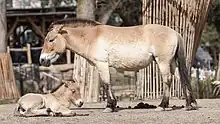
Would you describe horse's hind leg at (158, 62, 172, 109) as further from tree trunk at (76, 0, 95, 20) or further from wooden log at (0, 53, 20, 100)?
wooden log at (0, 53, 20, 100)

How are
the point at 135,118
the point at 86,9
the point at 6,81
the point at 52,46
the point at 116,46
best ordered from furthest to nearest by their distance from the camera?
the point at 6,81 < the point at 86,9 < the point at 52,46 < the point at 116,46 < the point at 135,118

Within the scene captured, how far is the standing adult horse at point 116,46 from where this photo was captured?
12.8 m

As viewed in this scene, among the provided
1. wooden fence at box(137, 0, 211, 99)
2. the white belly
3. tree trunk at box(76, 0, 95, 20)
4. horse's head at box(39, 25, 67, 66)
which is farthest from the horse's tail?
tree trunk at box(76, 0, 95, 20)

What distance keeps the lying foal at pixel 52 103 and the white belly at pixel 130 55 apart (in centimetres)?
124

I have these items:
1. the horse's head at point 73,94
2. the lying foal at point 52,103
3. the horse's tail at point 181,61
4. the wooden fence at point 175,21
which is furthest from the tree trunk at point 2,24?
the horse's head at point 73,94

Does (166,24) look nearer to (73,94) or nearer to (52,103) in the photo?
(73,94)

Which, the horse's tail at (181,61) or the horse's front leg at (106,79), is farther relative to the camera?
the horse's tail at (181,61)

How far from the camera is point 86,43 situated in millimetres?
13062

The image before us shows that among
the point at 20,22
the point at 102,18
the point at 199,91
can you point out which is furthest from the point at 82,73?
the point at 20,22

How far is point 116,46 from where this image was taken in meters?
12.9

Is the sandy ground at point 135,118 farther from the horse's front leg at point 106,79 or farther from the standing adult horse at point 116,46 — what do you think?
the standing adult horse at point 116,46

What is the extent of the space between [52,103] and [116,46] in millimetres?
1867

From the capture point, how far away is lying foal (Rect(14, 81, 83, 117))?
12.0 metres

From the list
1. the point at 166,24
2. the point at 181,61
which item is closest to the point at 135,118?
the point at 181,61
